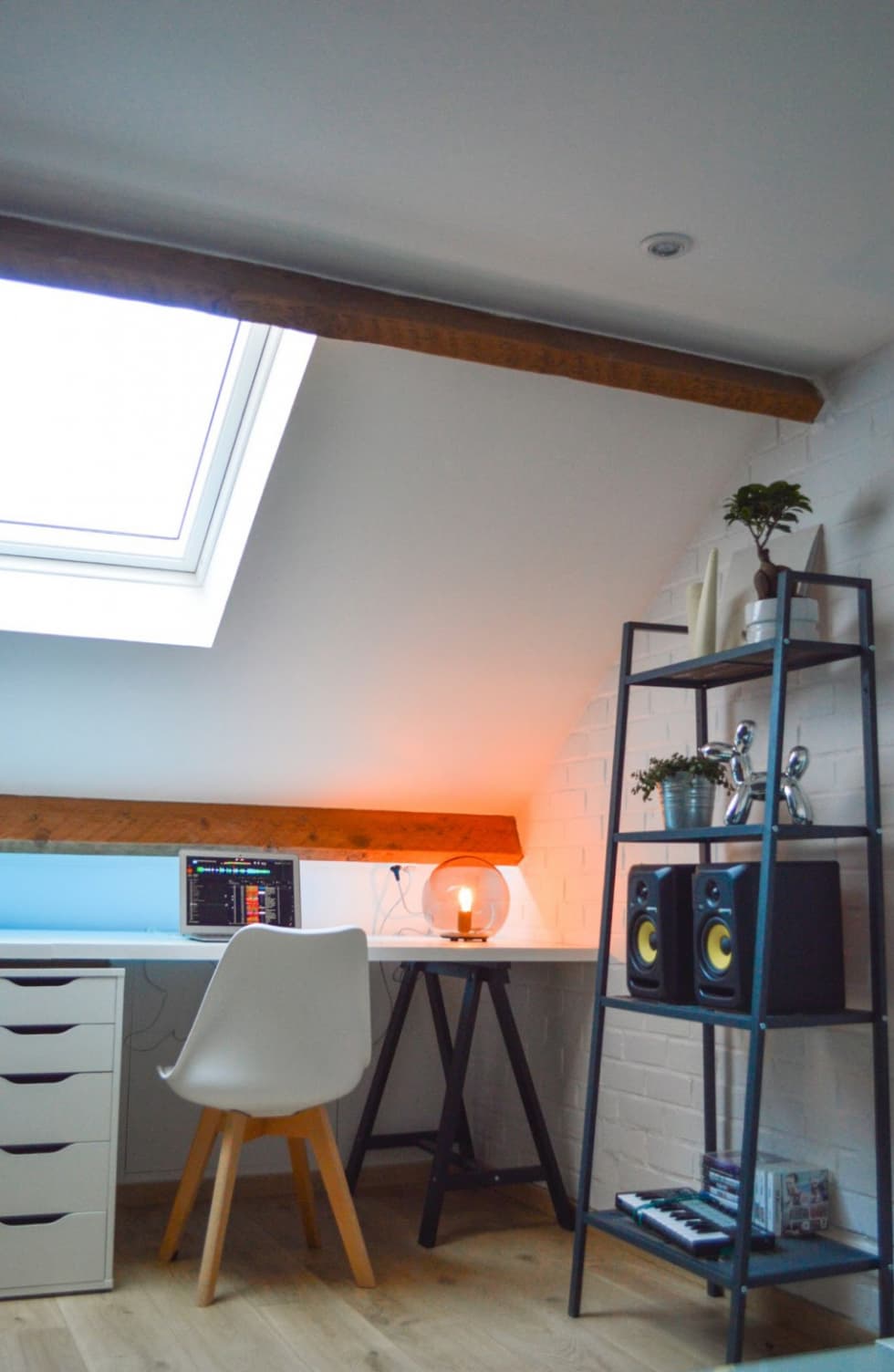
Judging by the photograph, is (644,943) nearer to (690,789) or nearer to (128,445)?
(690,789)

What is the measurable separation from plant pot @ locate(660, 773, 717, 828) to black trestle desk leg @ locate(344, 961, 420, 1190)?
1.15 meters

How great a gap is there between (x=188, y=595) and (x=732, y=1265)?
85.9 inches

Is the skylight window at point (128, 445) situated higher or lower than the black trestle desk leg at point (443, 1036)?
higher

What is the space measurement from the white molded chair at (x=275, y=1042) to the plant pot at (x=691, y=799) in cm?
81

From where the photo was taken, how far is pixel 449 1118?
11.5 feet

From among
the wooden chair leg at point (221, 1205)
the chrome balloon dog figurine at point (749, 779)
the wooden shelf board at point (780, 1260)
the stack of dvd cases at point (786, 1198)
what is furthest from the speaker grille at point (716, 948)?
the wooden chair leg at point (221, 1205)

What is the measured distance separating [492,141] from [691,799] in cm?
154

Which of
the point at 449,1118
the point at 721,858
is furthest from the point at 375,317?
the point at 449,1118

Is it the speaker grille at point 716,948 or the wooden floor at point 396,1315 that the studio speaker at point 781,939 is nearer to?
the speaker grille at point 716,948

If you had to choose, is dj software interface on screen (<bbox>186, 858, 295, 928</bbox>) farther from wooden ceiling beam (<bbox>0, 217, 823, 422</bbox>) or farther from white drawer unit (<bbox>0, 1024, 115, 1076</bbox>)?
wooden ceiling beam (<bbox>0, 217, 823, 422</bbox>)

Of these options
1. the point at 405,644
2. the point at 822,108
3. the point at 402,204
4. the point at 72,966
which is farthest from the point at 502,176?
the point at 72,966

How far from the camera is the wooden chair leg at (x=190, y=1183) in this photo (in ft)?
10.4

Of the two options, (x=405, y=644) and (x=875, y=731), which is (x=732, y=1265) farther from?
(x=405, y=644)

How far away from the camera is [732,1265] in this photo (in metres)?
2.51
